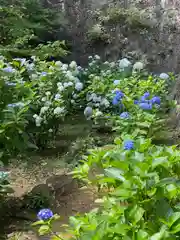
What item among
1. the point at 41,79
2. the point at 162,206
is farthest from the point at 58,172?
the point at 162,206

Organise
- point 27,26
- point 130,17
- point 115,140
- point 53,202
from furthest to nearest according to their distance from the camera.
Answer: point 130,17 → point 27,26 → point 53,202 → point 115,140

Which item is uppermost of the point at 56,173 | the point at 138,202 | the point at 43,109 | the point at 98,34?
the point at 98,34

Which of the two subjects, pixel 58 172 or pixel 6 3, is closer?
pixel 58 172

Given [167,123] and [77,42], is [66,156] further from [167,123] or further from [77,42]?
[77,42]

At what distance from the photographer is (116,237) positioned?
1784mm

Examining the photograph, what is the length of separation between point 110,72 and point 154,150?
374cm

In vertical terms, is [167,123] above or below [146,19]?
below

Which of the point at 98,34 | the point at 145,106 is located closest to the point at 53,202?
the point at 145,106

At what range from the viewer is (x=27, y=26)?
7.32 m

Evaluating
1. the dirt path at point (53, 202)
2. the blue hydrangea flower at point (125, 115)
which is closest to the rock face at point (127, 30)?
the blue hydrangea flower at point (125, 115)

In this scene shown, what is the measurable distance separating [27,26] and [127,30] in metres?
1.70

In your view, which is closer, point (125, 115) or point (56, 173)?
point (125, 115)

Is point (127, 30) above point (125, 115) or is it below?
above

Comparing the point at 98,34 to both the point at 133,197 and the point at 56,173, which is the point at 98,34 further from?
the point at 133,197
